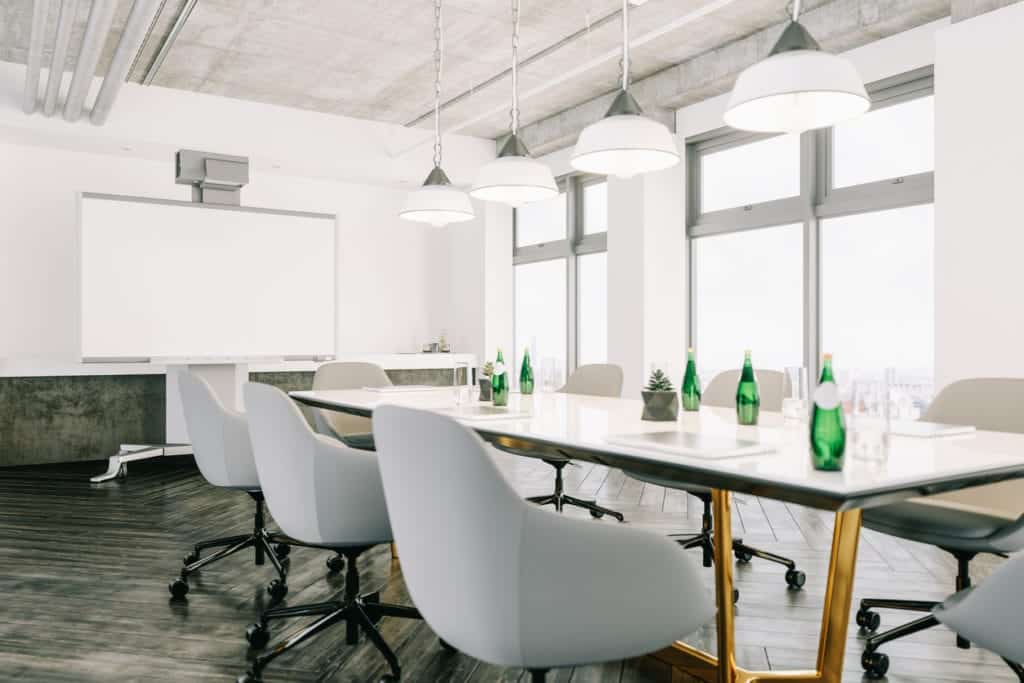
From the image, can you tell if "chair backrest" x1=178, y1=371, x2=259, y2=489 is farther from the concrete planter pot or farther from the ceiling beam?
the ceiling beam

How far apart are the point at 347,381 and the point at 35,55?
3018 millimetres

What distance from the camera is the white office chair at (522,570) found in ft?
4.84

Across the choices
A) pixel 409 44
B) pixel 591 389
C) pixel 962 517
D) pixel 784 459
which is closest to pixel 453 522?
pixel 784 459

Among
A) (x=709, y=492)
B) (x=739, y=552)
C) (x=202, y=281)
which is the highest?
(x=202, y=281)

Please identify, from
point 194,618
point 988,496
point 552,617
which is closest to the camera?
point 552,617

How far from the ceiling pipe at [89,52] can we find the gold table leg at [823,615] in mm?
4410

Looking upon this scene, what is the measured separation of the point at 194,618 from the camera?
293cm

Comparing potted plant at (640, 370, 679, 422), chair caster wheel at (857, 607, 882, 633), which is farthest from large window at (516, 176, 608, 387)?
chair caster wheel at (857, 607, 882, 633)

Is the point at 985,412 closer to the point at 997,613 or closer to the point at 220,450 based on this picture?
the point at 997,613

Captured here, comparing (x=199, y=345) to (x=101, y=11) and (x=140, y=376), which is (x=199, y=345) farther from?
(x=101, y=11)

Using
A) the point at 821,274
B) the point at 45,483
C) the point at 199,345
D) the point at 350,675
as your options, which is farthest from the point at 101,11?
the point at 821,274

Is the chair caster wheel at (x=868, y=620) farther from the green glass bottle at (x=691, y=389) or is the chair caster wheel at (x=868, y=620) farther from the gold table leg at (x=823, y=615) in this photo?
the green glass bottle at (x=691, y=389)

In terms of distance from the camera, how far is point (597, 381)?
446 cm

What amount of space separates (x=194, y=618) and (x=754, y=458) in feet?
7.24
